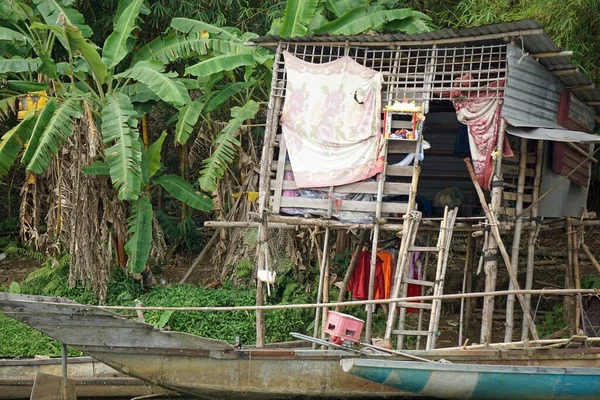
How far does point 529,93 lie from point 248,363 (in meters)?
4.43

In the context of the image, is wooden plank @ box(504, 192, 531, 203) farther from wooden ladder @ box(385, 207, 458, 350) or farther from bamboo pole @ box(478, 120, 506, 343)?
wooden ladder @ box(385, 207, 458, 350)

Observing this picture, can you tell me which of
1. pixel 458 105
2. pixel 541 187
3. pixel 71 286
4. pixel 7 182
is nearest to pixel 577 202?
pixel 541 187

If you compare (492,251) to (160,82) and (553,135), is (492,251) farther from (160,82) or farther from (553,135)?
(160,82)

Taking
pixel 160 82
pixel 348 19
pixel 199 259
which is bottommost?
pixel 199 259

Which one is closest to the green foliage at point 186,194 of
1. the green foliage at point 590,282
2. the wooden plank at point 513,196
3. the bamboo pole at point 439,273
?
the bamboo pole at point 439,273

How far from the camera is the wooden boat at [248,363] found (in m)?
9.58

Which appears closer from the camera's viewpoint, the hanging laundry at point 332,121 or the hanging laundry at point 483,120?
the hanging laundry at point 483,120

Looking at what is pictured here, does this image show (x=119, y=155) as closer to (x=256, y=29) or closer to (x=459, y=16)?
(x=256, y=29)

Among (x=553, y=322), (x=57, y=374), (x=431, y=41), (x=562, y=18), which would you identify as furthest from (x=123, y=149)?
(x=553, y=322)

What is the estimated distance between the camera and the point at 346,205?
11.3 m

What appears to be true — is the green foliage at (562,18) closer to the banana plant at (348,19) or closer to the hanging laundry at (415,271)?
the banana plant at (348,19)

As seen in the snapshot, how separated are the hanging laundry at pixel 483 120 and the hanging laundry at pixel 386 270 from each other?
1.65 m

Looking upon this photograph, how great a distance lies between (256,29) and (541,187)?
5866 millimetres

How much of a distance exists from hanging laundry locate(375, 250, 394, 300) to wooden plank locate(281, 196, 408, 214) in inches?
44.8
